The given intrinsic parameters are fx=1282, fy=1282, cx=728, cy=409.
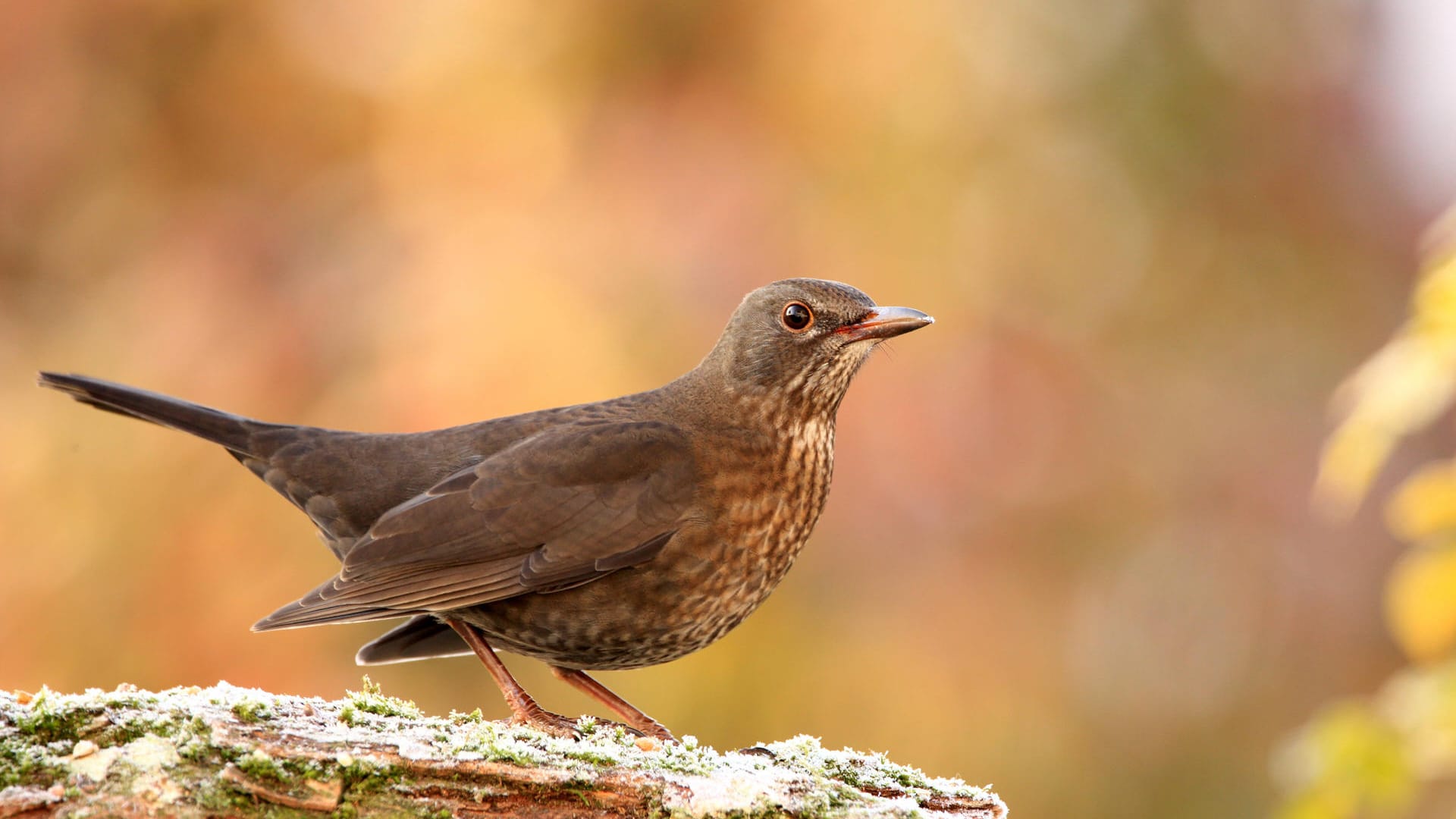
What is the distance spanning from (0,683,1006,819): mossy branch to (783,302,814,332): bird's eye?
1.60 metres

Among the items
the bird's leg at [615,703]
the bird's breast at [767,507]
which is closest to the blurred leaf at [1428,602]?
the bird's breast at [767,507]

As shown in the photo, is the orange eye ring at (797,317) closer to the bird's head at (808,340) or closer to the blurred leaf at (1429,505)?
the bird's head at (808,340)

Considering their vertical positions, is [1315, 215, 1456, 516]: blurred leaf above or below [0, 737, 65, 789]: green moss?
above

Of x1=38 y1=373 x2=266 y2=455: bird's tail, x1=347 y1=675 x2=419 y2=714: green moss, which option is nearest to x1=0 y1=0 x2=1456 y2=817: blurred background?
x1=38 y1=373 x2=266 y2=455: bird's tail

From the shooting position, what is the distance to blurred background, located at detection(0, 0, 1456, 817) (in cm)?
696

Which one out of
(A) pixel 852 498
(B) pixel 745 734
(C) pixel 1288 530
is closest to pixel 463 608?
(B) pixel 745 734

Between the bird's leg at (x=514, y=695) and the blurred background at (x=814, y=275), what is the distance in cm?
283

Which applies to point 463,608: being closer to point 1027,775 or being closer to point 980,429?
point 1027,775

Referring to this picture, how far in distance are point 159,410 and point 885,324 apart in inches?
96.6

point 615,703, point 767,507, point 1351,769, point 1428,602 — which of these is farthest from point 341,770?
point 1428,602

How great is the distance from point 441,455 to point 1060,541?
533 centimetres

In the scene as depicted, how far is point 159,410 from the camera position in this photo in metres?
4.34

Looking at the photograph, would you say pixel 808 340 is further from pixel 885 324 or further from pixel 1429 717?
pixel 1429 717

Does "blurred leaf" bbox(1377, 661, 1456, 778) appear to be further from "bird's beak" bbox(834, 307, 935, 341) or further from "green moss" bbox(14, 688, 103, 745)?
"green moss" bbox(14, 688, 103, 745)
